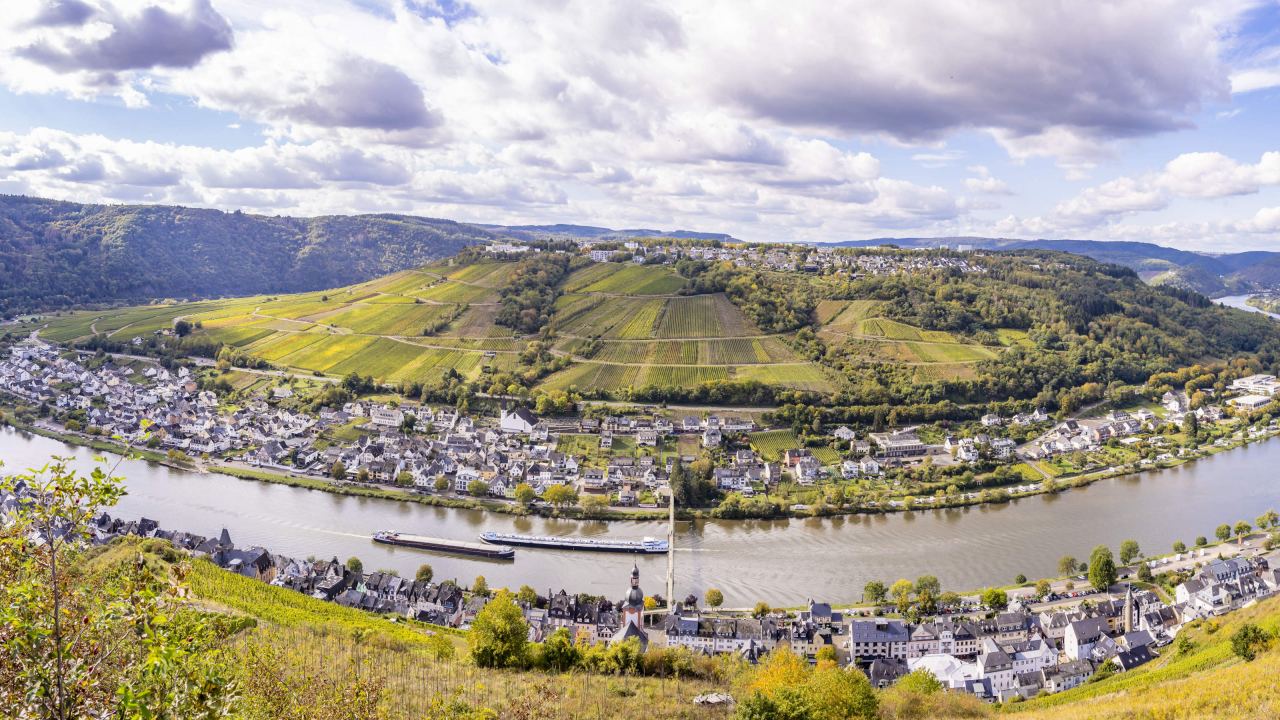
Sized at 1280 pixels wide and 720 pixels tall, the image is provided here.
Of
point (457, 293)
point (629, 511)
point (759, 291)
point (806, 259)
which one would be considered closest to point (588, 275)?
point (457, 293)

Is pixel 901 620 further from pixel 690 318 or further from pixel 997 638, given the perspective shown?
pixel 690 318

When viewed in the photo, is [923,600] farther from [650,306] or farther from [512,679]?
[650,306]

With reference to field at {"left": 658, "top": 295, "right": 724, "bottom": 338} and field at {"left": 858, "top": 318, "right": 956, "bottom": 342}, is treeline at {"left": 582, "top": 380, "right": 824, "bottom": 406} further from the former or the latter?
field at {"left": 858, "top": 318, "right": 956, "bottom": 342}

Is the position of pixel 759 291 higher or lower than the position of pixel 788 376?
higher

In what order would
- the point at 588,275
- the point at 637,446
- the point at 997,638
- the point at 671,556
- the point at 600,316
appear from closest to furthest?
the point at 997,638 < the point at 671,556 < the point at 637,446 < the point at 600,316 < the point at 588,275

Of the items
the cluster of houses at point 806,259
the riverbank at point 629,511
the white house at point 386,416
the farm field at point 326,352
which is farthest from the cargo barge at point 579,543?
the cluster of houses at point 806,259

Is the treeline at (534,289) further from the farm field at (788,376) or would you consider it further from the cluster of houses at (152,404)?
the cluster of houses at (152,404)

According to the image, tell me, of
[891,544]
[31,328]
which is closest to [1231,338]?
[891,544]
